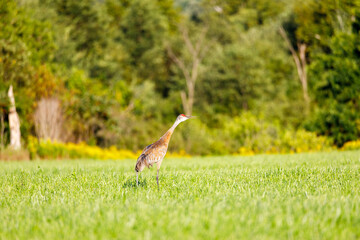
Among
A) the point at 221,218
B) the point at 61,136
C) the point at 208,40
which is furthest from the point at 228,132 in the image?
the point at 208,40

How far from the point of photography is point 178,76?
43.7 meters

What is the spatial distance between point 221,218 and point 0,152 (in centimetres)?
1564

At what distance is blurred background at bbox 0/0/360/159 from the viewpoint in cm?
2017

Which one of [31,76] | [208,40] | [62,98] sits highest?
[208,40]

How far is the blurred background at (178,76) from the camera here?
2017 centimetres

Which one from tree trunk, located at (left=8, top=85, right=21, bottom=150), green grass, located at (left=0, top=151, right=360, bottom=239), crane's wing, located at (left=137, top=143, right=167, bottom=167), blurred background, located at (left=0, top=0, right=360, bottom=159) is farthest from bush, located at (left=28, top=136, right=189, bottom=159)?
crane's wing, located at (left=137, top=143, right=167, bottom=167)

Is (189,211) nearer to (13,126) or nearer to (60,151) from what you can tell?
(60,151)

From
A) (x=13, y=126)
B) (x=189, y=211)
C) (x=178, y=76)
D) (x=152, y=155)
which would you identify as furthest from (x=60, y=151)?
(x=178, y=76)

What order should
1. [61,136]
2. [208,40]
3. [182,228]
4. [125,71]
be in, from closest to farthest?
[182,228] < [61,136] < [125,71] < [208,40]

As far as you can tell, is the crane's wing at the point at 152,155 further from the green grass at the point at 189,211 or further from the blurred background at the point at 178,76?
the blurred background at the point at 178,76

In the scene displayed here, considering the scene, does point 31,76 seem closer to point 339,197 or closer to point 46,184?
point 46,184

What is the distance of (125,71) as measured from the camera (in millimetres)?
40656

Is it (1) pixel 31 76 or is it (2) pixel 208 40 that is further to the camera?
(2) pixel 208 40

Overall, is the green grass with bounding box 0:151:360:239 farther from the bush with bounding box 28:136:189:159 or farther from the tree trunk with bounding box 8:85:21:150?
the tree trunk with bounding box 8:85:21:150
